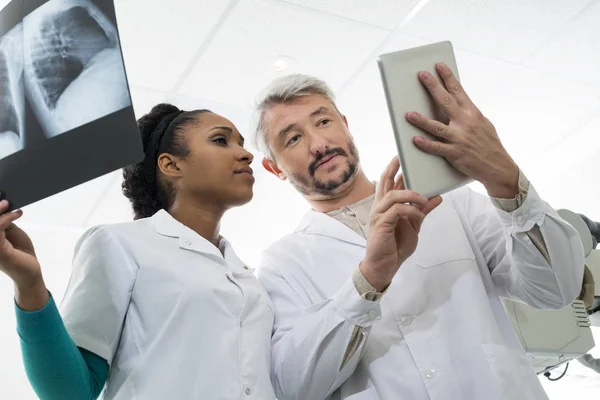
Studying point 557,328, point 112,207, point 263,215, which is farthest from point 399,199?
point 263,215

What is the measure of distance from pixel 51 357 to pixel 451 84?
A: 2.81 ft

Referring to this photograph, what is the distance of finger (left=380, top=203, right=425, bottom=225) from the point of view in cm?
116

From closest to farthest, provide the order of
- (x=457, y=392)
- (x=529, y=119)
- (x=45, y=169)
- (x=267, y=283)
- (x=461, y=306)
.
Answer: (x=45, y=169) → (x=457, y=392) → (x=461, y=306) → (x=267, y=283) → (x=529, y=119)

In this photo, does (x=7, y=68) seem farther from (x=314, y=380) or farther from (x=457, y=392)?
(x=457, y=392)

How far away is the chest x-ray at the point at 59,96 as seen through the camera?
0.95 m

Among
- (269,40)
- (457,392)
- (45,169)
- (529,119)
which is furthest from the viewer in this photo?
(529,119)

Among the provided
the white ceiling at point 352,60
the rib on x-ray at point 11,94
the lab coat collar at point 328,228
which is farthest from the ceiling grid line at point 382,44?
the rib on x-ray at point 11,94

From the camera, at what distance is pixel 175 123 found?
5.19 feet

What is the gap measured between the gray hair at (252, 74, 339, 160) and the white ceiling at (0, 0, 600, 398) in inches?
39.9

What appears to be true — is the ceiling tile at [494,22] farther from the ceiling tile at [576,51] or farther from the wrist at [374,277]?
the wrist at [374,277]

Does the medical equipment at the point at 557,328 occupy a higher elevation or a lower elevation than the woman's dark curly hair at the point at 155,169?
lower

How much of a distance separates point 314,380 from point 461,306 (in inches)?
14.1

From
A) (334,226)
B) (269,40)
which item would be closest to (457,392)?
(334,226)

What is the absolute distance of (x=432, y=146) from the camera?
44.8 inches
